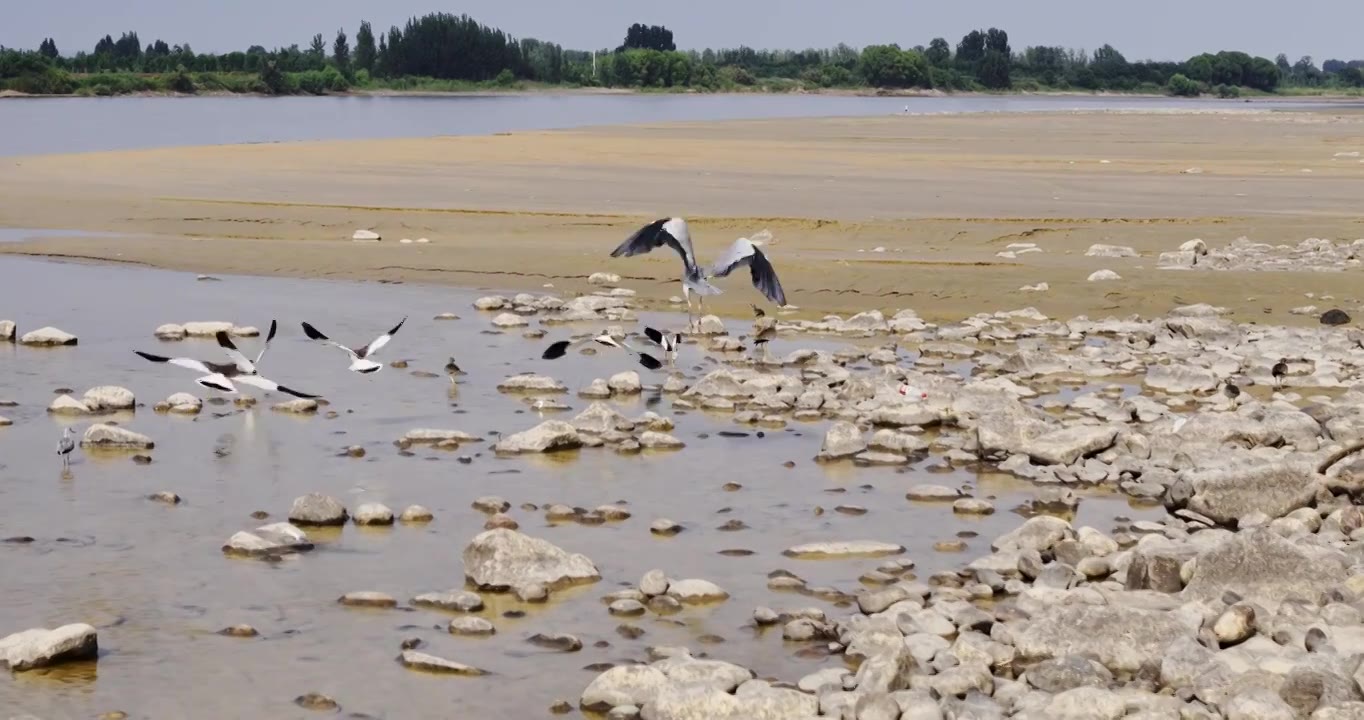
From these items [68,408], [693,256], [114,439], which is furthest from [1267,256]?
[114,439]

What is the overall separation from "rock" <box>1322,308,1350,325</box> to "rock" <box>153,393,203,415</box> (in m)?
8.36

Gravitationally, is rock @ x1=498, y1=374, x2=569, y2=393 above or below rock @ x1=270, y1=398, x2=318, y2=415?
above

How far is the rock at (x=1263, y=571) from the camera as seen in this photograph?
608 cm

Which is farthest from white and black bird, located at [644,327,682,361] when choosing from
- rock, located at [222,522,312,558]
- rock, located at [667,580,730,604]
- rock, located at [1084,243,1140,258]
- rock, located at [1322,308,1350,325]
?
rock, located at [1084,243,1140,258]

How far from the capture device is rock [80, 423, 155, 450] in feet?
29.5

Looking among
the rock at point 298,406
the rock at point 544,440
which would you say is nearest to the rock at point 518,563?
the rock at point 544,440

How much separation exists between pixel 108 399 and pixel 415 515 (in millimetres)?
3208

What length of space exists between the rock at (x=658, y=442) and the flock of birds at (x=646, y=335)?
56.8 inches

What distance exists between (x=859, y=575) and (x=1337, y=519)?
6.73ft

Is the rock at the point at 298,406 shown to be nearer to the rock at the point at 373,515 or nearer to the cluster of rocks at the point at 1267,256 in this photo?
the rock at the point at 373,515

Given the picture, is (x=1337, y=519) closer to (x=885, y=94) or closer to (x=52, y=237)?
(x=52, y=237)

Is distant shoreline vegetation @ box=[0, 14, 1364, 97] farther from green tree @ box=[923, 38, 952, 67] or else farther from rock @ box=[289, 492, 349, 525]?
rock @ box=[289, 492, 349, 525]

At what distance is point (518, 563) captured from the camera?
666 centimetres

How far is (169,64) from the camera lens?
126062mm
